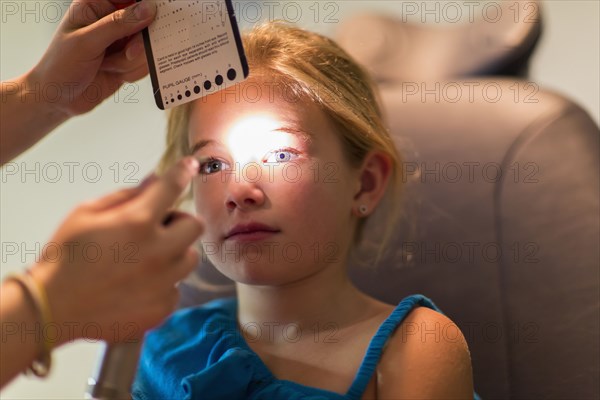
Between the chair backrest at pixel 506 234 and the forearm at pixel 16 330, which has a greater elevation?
the forearm at pixel 16 330

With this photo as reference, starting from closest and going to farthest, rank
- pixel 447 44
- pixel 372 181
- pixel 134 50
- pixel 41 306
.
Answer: pixel 41 306 < pixel 134 50 < pixel 372 181 < pixel 447 44

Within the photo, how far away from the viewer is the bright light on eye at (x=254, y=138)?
0.92m

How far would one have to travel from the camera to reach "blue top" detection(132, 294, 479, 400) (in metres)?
0.90

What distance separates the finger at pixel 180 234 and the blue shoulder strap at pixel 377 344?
35cm

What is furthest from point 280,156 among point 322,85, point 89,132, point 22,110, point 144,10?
point 89,132

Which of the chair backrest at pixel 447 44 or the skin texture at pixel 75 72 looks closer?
the skin texture at pixel 75 72

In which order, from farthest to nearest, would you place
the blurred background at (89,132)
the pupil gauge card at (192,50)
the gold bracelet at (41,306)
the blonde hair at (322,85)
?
the blurred background at (89,132), the blonde hair at (322,85), the pupil gauge card at (192,50), the gold bracelet at (41,306)

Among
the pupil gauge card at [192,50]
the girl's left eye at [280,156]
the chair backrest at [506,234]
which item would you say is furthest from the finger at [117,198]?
the chair backrest at [506,234]

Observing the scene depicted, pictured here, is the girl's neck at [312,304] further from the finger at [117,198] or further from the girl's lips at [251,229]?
the finger at [117,198]

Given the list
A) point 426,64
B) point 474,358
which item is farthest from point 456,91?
point 474,358

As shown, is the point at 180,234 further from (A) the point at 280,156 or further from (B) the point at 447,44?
(B) the point at 447,44

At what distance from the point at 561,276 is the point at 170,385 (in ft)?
1.86

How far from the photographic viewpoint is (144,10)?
0.84 metres

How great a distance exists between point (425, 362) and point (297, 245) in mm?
211
